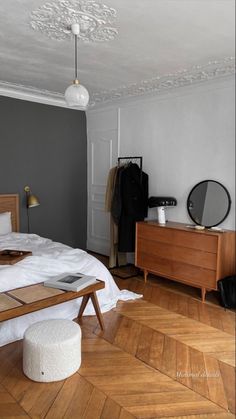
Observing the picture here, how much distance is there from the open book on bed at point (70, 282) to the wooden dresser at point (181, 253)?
40.1 inches

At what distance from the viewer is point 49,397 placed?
1.53 meters

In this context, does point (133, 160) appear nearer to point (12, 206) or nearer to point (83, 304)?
point (12, 206)

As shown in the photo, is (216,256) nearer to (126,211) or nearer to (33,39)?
(126,211)

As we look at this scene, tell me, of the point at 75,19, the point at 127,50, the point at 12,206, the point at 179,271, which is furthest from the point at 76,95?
the point at 12,206

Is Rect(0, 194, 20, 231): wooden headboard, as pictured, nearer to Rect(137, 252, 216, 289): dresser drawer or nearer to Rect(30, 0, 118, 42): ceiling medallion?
Rect(137, 252, 216, 289): dresser drawer

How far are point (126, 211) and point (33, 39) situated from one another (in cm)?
182

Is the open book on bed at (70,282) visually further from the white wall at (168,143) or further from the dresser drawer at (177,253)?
the white wall at (168,143)

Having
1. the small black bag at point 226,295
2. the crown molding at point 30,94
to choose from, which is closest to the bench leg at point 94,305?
the small black bag at point 226,295

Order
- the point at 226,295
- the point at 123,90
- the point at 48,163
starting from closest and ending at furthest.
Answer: the point at 226,295
the point at 123,90
the point at 48,163

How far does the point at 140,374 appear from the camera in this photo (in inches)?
67.7

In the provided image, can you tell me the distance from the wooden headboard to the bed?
0.62 m

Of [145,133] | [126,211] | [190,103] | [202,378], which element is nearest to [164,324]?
[202,378]

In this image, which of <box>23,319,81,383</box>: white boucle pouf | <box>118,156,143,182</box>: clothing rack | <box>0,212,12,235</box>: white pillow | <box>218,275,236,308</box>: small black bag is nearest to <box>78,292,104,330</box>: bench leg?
<box>23,319,81,383</box>: white boucle pouf

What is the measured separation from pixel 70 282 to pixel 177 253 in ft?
3.88
